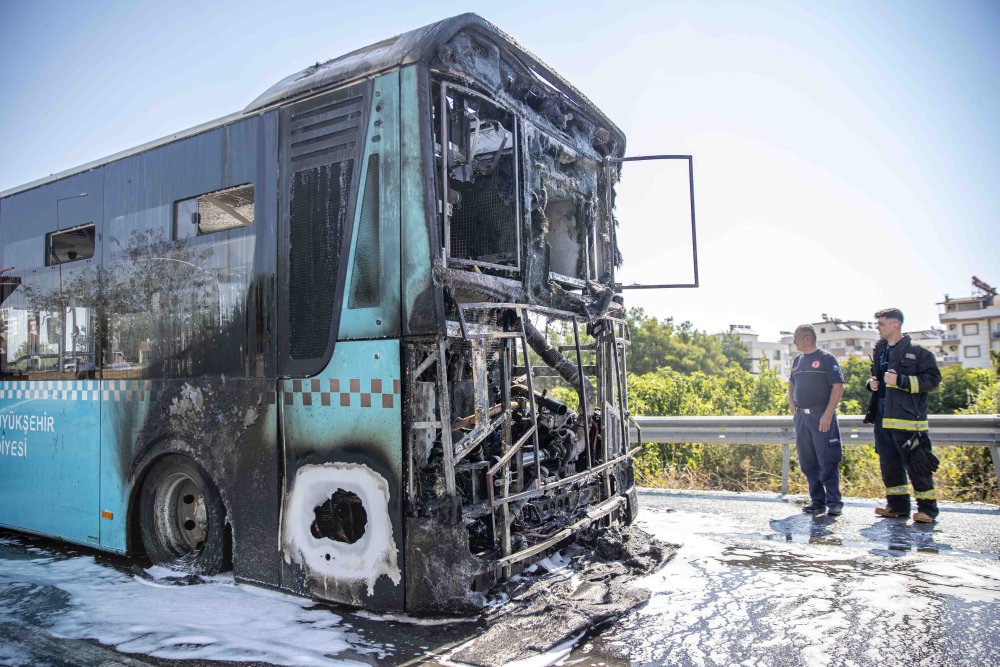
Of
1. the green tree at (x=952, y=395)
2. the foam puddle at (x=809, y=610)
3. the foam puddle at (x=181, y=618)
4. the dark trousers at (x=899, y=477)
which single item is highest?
the dark trousers at (x=899, y=477)

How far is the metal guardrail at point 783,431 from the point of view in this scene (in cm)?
712

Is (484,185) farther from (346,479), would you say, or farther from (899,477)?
(899,477)

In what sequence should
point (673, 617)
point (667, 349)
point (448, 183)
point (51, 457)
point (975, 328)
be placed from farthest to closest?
point (975, 328) → point (667, 349) → point (51, 457) → point (448, 183) → point (673, 617)

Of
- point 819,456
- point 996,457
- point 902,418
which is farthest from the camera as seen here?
point 996,457

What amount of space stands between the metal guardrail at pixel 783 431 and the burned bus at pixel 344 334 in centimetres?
274

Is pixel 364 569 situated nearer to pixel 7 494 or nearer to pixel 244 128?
pixel 244 128

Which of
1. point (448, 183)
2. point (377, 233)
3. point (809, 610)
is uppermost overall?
point (448, 183)

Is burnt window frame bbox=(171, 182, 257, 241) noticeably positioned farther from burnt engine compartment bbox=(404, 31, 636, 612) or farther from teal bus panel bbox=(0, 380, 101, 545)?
teal bus panel bbox=(0, 380, 101, 545)

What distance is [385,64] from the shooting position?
4105mm

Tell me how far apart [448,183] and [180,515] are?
10.7 ft

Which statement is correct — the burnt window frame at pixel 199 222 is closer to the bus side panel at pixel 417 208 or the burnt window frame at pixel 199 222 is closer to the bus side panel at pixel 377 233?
the bus side panel at pixel 377 233

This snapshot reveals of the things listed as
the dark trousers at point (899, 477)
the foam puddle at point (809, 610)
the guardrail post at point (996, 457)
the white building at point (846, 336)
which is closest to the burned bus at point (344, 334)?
the foam puddle at point (809, 610)

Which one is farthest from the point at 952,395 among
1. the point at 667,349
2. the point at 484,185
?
the point at 484,185

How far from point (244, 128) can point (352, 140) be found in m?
1.05
